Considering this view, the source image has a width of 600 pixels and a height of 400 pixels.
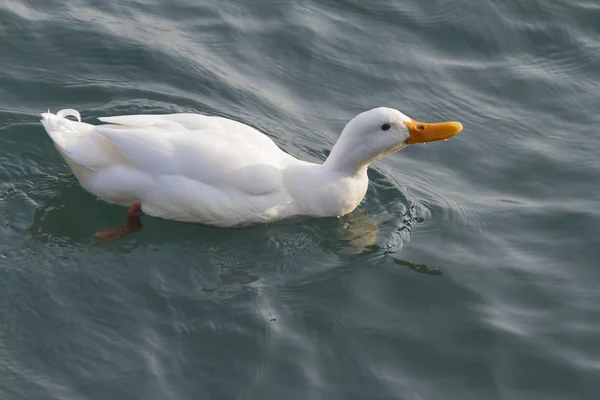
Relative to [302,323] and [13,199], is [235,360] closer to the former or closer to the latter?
[302,323]

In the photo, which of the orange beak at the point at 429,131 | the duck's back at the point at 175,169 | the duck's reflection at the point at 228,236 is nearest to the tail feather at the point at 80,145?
the duck's back at the point at 175,169

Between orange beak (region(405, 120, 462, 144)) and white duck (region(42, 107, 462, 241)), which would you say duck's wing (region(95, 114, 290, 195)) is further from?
orange beak (region(405, 120, 462, 144))

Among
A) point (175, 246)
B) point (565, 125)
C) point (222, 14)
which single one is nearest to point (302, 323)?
point (175, 246)

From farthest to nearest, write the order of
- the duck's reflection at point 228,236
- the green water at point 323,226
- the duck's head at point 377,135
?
1. the duck's head at point 377,135
2. the duck's reflection at point 228,236
3. the green water at point 323,226

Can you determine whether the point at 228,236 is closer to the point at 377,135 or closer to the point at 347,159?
the point at 347,159

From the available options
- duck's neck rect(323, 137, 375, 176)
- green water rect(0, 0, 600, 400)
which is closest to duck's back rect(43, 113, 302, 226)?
green water rect(0, 0, 600, 400)

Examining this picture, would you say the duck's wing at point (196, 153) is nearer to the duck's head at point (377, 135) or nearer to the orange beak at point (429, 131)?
the duck's head at point (377, 135)

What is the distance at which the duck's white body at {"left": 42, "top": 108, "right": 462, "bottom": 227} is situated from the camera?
6.57m

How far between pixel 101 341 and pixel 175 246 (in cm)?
110

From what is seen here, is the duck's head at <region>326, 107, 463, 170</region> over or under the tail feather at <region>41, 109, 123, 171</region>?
over

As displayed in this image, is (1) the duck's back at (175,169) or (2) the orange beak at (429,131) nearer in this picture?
(1) the duck's back at (175,169)

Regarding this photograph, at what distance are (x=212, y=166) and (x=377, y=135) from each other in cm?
115

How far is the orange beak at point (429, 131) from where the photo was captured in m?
6.97

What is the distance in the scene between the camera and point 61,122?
670 centimetres
